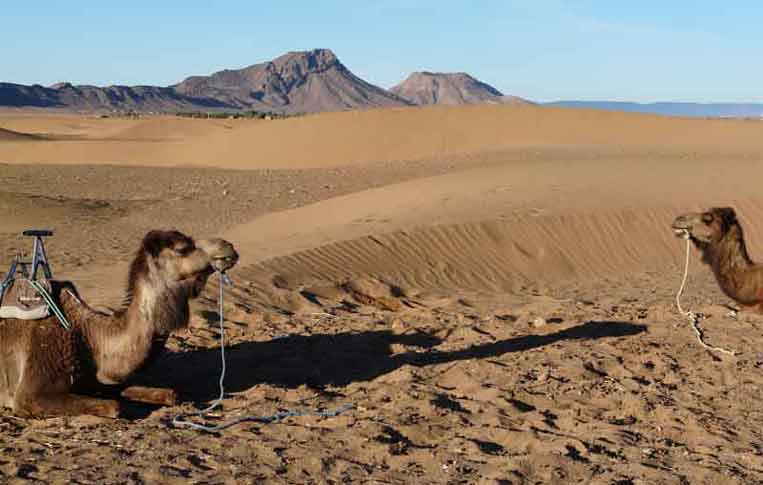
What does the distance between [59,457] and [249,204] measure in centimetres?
1782

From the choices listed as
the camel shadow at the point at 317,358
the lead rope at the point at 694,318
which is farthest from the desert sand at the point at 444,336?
the lead rope at the point at 694,318

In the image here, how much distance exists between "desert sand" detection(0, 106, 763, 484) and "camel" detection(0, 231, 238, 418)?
19 centimetres

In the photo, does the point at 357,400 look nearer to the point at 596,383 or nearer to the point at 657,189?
the point at 596,383

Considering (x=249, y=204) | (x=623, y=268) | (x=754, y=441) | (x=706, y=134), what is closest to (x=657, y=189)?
(x=623, y=268)

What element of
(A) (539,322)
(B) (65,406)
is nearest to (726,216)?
(A) (539,322)

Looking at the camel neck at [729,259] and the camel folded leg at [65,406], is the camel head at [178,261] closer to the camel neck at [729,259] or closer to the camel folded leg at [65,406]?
the camel folded leg at [65,406]

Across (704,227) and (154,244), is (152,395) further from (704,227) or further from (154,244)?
(704,227)

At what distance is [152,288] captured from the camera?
6.36 metres

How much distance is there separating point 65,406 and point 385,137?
4219cm

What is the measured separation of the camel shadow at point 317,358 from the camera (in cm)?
789

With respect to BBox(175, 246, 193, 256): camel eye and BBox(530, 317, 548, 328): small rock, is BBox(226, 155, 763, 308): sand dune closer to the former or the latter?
BBox(530, 317, 548, 328): small rock

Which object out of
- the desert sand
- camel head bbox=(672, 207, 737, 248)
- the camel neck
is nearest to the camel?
the desert sand

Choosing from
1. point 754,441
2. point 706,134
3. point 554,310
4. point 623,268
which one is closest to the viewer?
point 754,441

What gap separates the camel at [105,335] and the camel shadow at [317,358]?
2.85 ft
